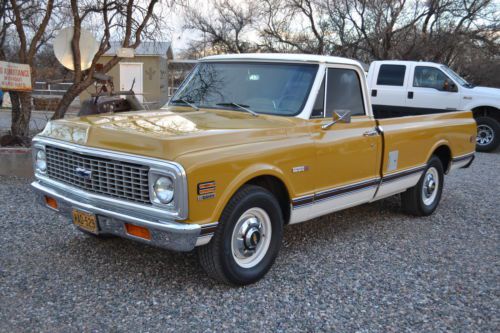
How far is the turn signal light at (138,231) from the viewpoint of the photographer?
336 cm

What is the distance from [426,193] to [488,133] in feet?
23.6

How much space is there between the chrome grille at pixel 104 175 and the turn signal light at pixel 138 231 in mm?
185

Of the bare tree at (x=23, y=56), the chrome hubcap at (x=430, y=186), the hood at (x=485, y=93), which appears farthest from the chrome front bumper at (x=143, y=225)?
the hood at (x=485, y=93)

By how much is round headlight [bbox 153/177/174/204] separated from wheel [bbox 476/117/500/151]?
35.8 feet

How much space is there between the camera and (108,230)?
140 inches

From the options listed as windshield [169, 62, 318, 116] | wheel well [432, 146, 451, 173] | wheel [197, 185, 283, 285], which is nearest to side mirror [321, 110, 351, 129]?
windshield [169, 62, 318, 116]

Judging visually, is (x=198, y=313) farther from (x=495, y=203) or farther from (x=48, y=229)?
(x=495, y=203)

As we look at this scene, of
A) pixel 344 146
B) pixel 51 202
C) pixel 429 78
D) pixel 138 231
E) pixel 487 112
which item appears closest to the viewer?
pixel 138 231

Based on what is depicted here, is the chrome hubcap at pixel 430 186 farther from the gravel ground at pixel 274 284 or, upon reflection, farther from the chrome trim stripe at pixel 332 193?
the chrome trim stripe at pixel 332 193

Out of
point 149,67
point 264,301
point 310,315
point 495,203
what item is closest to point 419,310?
point 310,315

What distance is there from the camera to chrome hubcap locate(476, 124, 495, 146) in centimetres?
1213

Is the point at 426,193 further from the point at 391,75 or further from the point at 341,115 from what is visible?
the point at 391,75

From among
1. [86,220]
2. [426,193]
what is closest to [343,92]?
[426,193]

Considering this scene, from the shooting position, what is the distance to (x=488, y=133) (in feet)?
40.1
